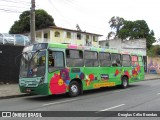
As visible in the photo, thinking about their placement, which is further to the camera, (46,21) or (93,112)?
(46,21)

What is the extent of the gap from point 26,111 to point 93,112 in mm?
2476

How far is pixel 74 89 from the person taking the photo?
1378cm

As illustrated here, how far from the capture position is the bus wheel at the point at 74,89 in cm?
1353

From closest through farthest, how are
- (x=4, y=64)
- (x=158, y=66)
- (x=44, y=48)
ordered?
(x=44, y=48) < (x=4, y=64) < (x=158, y=66)

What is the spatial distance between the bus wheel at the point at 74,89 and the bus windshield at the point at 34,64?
6.69 ft

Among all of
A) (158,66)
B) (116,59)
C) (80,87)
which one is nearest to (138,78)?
(116,59)

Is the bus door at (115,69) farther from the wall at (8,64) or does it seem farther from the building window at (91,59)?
the wall at (8,64)

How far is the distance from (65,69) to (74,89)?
131cm

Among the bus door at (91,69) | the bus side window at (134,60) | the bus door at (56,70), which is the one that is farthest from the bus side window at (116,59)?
the bus door at (56,70)

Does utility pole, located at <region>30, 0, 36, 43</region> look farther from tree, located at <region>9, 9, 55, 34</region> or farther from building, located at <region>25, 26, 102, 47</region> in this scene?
tree, located at <region>9, 9, 55, 34</region>

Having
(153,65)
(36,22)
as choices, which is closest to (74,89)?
(153,65)

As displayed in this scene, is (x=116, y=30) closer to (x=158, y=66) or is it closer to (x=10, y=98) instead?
(x=158, y=66)

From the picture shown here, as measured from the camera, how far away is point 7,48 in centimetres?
1978

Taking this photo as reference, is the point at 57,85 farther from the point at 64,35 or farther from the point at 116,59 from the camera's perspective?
the point at 64,35
